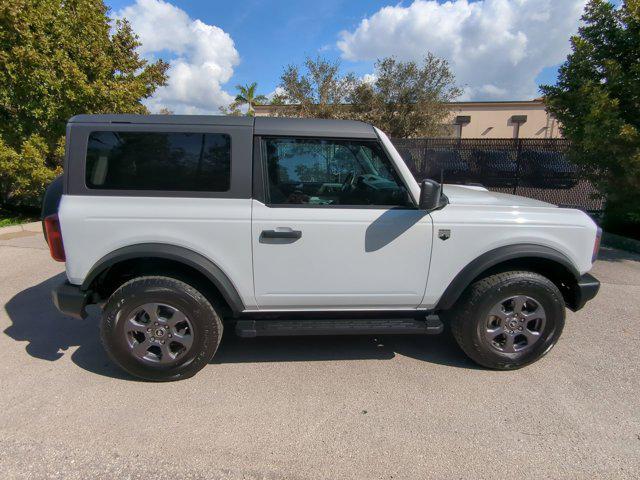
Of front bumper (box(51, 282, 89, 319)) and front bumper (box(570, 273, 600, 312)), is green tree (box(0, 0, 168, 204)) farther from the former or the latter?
front bumper (box(570, 273, 600, 312))

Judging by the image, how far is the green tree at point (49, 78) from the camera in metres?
6.75

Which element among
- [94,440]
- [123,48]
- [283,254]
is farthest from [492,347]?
[123,48]

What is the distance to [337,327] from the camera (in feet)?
9.18

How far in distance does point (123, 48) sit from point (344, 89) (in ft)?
46.4

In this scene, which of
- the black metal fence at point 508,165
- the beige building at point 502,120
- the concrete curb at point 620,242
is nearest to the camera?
the concrete curb at point 620,242

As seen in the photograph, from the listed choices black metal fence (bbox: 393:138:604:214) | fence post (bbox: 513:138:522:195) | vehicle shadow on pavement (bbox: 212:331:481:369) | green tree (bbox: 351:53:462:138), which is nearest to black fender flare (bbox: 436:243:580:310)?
vehicle shadow on pavement (bbox: 212:331:481:369)

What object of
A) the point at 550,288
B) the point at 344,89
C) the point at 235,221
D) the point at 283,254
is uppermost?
the point at 344,89

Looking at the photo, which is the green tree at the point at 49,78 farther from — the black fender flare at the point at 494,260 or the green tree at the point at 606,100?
the green tree at the point at 606,100

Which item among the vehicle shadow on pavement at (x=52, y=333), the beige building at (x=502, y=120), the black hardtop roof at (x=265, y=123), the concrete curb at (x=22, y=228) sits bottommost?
the vehicle shadow on pavement at (x=52, y=333)

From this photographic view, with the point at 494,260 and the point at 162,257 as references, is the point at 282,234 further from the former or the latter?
the point at 494,260

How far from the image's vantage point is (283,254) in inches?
105

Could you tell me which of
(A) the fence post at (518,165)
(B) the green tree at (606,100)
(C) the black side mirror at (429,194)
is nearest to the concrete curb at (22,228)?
(C) the black side mirror at (429,194)

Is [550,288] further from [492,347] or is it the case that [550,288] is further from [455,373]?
[455,373]

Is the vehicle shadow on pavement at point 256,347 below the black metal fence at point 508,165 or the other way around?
below
